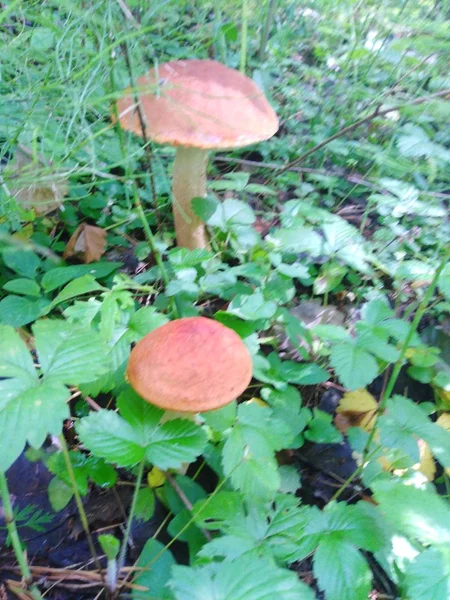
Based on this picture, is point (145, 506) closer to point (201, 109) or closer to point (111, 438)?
point (111, 438)

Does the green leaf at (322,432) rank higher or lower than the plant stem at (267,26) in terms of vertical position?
lower

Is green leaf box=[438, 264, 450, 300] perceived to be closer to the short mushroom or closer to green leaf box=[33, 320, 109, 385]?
the short mushroom

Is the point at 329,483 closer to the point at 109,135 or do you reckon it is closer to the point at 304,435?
the point at 304,435

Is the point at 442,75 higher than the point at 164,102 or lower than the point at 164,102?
higher

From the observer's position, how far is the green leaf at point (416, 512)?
1.08 metres

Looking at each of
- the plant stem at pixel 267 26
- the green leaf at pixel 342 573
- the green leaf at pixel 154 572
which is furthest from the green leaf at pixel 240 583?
the plant stem at pixel 267 26

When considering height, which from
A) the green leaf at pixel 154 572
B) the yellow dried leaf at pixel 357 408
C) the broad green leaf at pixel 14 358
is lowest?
the green leaf at pixel 154 572

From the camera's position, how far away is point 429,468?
1.73m

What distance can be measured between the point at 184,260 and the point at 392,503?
3.75 feet

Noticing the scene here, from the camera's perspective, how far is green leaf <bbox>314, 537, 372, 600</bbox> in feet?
3.64

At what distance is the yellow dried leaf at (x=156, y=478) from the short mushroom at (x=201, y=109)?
1029 mm

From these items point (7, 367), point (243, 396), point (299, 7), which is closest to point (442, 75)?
point (299, 7)

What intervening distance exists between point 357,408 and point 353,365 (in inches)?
17.7

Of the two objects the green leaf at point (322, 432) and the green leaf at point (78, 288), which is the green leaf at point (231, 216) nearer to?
the green leaf at point (78, 288)
